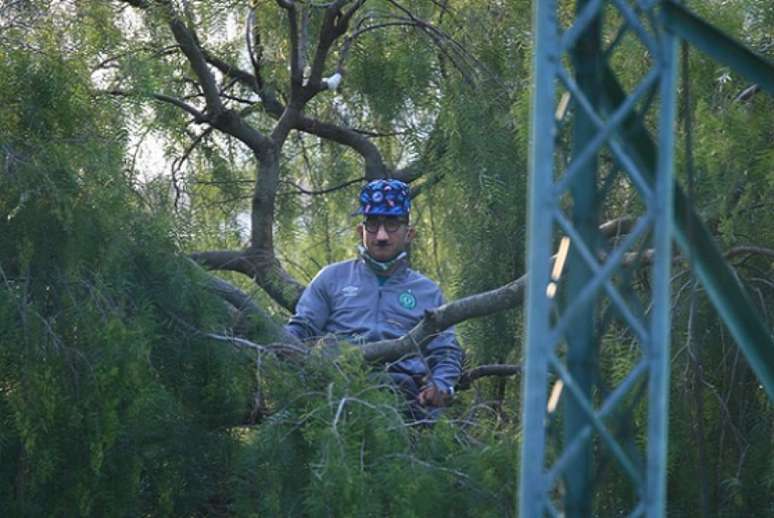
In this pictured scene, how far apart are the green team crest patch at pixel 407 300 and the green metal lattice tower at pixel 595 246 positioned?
2595 millimetres

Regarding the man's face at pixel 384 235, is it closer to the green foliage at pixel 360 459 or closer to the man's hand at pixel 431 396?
the man's hand at pixel 431 396

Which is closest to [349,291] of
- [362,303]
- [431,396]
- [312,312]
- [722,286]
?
[362,303]

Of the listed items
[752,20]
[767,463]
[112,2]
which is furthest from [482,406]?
[112,2]

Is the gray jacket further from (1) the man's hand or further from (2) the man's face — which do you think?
(1) the man's hand

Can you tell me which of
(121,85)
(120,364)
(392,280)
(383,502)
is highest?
(121,85)

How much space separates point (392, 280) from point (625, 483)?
160 centimetres

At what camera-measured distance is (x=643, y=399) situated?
753cm

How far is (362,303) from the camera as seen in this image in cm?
860

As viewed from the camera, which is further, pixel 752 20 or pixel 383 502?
pixel 752 20

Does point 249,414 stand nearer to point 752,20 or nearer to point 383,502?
point 383,502

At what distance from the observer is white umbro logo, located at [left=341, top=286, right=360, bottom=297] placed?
8.63 metres

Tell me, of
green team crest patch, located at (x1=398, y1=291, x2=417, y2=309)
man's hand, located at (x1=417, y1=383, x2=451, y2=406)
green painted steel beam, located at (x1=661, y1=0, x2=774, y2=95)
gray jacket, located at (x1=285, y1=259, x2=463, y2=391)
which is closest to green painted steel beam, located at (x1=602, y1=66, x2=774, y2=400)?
green painted steel beam, located at (x1=661, y1=0, x2=774, y2=95)

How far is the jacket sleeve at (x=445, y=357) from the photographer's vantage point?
8094 mm

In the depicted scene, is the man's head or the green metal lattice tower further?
the man's head
